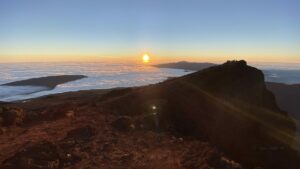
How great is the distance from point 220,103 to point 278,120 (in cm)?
513

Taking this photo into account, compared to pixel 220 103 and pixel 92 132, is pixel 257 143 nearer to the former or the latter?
pixel 220 103

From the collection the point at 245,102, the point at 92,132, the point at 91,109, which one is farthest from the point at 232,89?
the point at 92,132

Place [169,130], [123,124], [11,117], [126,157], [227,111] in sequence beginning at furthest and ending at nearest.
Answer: [227,111] < [11,117] < [169,130] < [123,124] < [126,157]

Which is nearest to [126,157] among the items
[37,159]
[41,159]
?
[41,159]

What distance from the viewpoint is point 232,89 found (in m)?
24.4

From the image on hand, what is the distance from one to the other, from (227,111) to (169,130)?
5.45 m

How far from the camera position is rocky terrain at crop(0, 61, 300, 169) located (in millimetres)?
12406

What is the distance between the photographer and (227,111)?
22000 mm

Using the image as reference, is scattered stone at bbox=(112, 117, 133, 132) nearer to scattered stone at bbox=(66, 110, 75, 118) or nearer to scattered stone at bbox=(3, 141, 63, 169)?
scattered stone at bbox=(66, 110, 75, 118)

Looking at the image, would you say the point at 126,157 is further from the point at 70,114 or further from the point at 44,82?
the point at 44,82

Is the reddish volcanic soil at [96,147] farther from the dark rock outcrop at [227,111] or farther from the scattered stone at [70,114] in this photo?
the dark rock outcrop at [227,111]


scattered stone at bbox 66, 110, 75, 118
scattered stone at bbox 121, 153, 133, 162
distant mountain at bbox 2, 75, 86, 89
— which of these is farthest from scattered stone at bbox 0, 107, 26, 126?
distant mountain at bbox 2, 75, 86, 89

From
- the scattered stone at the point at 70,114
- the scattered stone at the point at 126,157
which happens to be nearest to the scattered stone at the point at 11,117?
the scattered stone at the point at 70,114

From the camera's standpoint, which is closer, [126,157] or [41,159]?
[41,159]
